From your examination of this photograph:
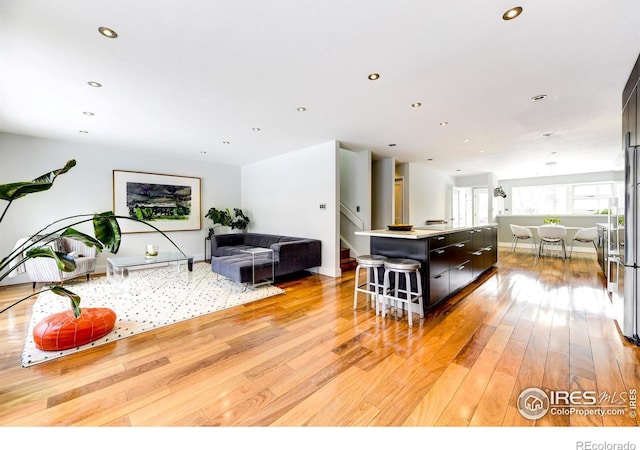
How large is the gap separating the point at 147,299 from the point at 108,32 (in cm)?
304

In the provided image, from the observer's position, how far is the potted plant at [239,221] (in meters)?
6.83

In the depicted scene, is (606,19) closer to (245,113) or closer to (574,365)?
(574,365)

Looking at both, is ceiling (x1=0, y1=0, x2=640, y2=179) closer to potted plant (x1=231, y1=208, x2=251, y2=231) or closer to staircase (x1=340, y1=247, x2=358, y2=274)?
staircase (x1=340, y1=247, x2=358, y2=274)

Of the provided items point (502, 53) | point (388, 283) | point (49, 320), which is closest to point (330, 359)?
point (388, 283)

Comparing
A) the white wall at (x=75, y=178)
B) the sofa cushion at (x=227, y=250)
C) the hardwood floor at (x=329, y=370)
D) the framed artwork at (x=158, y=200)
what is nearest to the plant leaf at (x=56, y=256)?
the hardwood floor at (x=329, y=370)

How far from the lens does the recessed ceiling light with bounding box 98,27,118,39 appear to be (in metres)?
1.90

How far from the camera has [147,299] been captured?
3.55 meters

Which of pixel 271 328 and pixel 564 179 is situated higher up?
pixel 564 179

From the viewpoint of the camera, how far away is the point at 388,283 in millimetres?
3092

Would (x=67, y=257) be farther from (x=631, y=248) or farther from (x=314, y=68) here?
(x=631, y=248)

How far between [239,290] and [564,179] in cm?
1102

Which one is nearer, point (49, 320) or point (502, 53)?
point (502, 53)

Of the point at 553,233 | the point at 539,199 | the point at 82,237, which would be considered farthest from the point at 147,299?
the point at 539,199

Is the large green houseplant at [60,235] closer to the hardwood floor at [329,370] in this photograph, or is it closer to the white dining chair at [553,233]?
the hardwood floor at [329,370]
